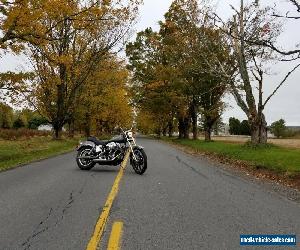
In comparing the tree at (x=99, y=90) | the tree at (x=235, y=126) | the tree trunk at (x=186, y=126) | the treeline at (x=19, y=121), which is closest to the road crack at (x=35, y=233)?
the tree at (x=99, y=90)

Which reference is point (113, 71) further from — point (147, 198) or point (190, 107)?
point (147, 198)

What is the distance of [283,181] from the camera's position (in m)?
14.0

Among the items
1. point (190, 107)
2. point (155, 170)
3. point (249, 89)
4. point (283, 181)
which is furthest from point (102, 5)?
point (190, 107)

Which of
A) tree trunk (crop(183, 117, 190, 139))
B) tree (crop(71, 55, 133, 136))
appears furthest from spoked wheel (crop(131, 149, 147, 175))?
tree trunk (crop(183, 117, 190, 139))

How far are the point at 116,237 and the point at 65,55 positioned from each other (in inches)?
1005

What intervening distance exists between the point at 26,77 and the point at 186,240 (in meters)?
17.4

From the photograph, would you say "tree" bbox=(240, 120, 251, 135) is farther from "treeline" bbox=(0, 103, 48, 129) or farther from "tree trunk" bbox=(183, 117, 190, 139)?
"tree trunk" bbox=(183, 117, 190, 139)

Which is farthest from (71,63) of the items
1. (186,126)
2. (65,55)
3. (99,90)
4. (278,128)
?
(278,128)

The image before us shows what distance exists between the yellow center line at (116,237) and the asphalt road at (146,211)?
7cm

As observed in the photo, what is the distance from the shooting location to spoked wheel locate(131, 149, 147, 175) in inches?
553

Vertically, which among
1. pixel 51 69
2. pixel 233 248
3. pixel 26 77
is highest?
pixel 51 69

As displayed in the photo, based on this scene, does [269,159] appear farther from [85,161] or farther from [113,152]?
[85,161]

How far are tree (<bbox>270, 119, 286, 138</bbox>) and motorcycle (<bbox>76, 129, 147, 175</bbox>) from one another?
72353 millimetres

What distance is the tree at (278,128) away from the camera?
83250mm
